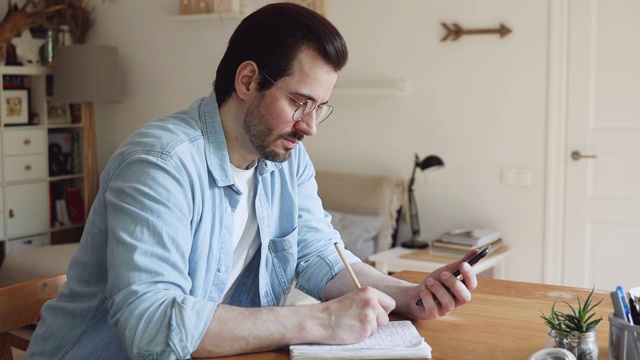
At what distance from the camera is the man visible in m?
1.33

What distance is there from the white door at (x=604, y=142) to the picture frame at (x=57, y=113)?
336 centimetres

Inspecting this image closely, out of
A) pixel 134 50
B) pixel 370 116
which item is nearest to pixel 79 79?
pixel 134 50

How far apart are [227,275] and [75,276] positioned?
11.7 inches

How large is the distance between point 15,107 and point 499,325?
4.37 meters

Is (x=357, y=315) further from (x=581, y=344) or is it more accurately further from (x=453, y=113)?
(x=453, y=113)

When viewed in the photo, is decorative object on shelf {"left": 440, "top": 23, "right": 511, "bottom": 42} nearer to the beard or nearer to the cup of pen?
the beard

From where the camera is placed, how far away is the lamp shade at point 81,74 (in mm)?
4953

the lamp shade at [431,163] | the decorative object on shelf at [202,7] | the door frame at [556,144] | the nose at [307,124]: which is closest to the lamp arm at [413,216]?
the lamp shade at [431,163]

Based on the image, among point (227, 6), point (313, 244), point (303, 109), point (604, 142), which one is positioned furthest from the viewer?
point (227, 6)

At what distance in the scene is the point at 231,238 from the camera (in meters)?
1.61

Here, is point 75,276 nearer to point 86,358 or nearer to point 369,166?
point 86,358

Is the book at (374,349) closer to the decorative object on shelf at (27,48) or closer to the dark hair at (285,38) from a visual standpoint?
the dark hair at (285,38)

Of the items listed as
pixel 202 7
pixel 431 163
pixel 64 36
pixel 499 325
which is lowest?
pixel 499 325

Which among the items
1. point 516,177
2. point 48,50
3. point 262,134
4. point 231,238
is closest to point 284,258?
point 231,238
